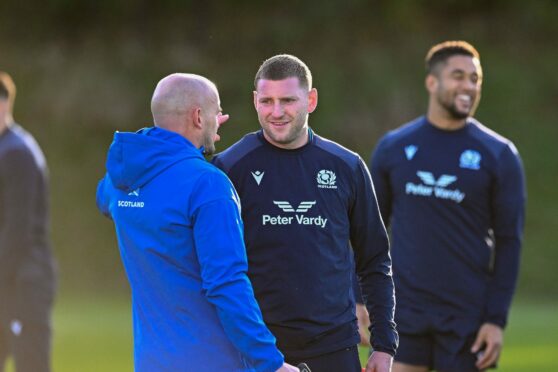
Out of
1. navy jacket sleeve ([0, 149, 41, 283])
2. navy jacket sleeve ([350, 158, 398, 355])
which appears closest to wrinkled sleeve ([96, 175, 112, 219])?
navy jacket sleeve ([350, 158, 398, 355])

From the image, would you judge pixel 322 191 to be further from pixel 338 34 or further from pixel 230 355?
pixel 338 34

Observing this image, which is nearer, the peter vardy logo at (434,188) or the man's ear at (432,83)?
the peter vardy logo at (434,188)

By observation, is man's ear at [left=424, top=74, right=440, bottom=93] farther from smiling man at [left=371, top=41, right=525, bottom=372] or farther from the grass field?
the grass field

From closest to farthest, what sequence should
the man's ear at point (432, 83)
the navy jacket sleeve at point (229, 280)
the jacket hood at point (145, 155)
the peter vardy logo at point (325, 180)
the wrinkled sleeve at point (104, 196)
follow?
the navy jacket sleeve at point (229, 280) < the jacket hood at point (145, 155) < the wrinkled sleeve at point (104, 196) < the peter vardy logo at point (325, 180) < the man's ear at point (432, 83)

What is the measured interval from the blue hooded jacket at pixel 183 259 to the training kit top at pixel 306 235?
2.86 ft

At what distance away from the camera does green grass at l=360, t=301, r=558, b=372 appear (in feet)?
43.2

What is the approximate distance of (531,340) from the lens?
51.5 feet

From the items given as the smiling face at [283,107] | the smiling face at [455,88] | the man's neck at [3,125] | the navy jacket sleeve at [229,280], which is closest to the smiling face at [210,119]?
the navy jacket sleeve at [229,280]

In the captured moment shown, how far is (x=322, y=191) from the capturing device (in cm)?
594

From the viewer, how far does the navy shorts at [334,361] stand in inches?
233

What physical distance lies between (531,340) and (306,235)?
409 inches

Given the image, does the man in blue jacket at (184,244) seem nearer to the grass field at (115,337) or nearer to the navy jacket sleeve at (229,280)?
the navy jacket sleeve at (229,280)

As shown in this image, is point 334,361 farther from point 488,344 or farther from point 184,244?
point 488,344

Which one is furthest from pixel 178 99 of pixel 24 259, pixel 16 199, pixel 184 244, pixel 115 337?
pixel 115 337
